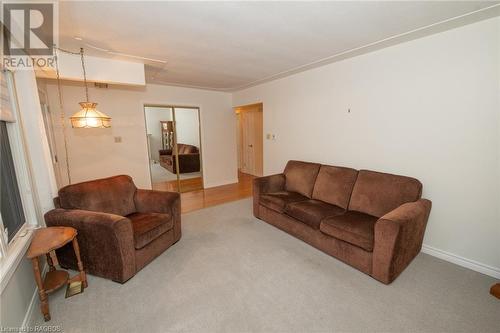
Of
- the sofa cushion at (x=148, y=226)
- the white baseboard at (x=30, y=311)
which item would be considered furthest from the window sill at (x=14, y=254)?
the sofa cushion at (x=148, y=226)

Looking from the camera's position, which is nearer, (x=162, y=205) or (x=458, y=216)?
(x=458, y=216)

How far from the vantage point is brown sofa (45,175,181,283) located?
6.61 feet

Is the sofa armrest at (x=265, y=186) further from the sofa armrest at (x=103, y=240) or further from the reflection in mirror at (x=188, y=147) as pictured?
the reflection in mirror at (x=188, y=147)

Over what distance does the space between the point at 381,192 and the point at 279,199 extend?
1284 millimetres

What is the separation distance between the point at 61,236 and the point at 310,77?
3.83m

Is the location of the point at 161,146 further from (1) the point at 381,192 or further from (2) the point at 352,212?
(1) the point at 381,192

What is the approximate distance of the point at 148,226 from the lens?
2330 mm

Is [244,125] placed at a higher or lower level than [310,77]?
lower

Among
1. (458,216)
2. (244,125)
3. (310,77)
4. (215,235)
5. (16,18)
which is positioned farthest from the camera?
(244,125)

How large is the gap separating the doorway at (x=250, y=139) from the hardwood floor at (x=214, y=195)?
1.07 m

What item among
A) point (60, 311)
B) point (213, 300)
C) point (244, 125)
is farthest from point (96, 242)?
point (244, 125)

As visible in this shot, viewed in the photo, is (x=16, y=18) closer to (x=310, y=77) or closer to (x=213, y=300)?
(x=213, y=300)

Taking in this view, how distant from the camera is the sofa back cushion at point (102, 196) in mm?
2299

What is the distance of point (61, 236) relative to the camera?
1797mm
